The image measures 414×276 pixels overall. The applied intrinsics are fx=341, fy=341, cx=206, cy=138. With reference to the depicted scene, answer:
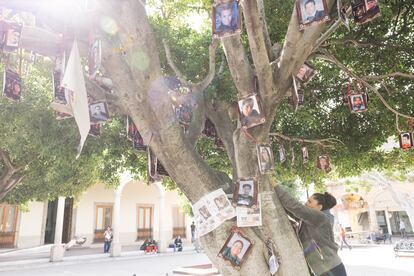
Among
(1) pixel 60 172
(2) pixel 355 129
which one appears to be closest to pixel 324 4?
(2) pixel 355 129

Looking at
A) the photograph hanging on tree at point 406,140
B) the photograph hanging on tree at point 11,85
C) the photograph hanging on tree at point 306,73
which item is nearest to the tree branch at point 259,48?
the photograph hanging on tree at point 306,73

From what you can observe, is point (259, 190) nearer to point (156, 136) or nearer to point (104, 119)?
point (156, 136)

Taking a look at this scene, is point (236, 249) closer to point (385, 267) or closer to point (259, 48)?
point (259, 48)

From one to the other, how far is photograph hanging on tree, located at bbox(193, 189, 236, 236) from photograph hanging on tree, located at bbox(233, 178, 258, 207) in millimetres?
106

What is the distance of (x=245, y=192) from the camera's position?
333 cm

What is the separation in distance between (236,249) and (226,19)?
2174 millimetres

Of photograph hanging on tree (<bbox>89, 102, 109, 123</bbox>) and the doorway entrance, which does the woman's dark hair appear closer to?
photograph hanging on tree (<bbox>89, 102, 109, 123</bbox>)

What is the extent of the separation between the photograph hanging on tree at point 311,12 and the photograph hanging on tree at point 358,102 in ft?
8.42

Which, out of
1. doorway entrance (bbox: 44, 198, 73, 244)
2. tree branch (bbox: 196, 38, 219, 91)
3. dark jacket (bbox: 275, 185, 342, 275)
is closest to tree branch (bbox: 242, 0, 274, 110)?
tree branch (bbox: 196, 38, 219, 91)

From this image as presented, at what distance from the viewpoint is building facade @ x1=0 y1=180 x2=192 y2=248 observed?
21.0 meters

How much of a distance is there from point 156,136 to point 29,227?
21729 millimetres

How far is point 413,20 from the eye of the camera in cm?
559

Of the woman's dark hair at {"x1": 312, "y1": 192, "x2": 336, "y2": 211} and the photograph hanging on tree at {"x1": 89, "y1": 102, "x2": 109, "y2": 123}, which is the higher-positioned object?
the photograph hanging on tree at {"x1": 89, "y1": 102, "x2": 109, "y2": 123}

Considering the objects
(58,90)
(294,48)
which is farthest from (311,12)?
(58,90)
